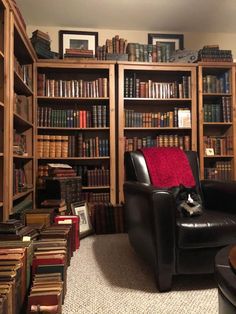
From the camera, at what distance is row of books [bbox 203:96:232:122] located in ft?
10.0

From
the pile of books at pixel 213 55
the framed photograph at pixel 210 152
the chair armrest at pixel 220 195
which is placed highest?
the pile of books at pixel 213 55

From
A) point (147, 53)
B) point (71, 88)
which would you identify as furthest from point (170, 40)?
point (71, 88)

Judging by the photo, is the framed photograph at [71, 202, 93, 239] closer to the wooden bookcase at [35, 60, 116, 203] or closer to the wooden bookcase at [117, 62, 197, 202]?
the wooden bookcase at [35, 60, 116, 203]

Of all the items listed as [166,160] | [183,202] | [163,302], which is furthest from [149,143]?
[163,302]

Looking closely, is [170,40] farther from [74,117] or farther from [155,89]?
[74,117]

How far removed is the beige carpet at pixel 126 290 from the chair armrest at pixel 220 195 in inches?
21.0

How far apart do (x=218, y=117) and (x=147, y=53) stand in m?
1.17

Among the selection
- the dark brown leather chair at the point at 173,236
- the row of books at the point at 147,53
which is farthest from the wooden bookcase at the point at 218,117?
the dark brown leather chair at the point at 173,236

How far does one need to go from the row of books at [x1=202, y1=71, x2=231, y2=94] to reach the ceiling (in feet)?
2.34

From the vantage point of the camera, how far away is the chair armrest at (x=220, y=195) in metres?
1.82

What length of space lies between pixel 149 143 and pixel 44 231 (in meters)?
1.75

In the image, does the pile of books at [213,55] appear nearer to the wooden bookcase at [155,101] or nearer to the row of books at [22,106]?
the wooden bookcase at [155,101]

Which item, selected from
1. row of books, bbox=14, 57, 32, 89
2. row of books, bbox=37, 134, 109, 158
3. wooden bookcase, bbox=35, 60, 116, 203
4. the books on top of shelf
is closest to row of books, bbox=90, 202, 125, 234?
wooden bookcase, bbox=35, 60, 116, 203

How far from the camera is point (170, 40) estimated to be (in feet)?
11.1
